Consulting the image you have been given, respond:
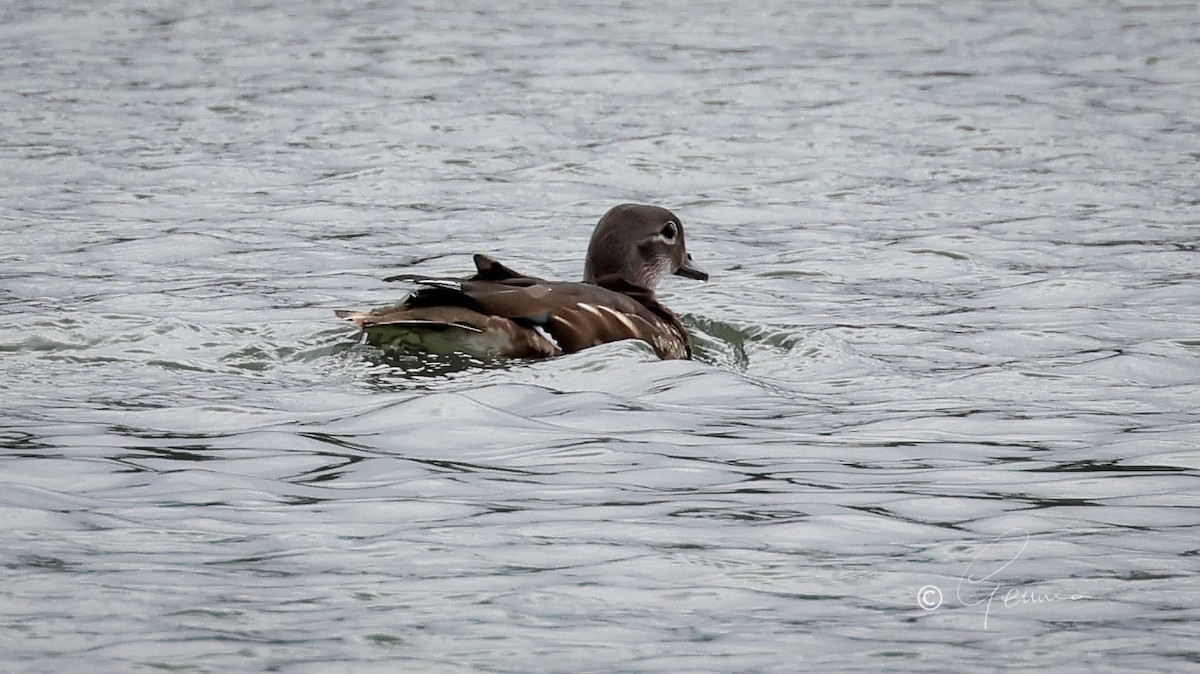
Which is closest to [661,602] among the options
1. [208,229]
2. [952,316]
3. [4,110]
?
[952,316]

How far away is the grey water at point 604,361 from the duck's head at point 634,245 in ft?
1.52

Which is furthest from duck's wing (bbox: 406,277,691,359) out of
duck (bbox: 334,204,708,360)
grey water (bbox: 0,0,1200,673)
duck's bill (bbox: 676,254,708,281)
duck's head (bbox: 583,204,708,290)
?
duck's bill (bbox: 676,254,708,281)

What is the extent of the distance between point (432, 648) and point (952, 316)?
6346 mm

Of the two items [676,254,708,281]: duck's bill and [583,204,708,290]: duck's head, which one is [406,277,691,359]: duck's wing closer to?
[583,204,708,290]: duck's head

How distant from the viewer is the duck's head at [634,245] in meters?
10.7

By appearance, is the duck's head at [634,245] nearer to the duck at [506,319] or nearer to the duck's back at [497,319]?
the duck at [506,319]

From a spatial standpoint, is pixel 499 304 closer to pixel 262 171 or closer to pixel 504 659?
pixel 504 659

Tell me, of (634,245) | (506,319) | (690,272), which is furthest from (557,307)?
(690,272)

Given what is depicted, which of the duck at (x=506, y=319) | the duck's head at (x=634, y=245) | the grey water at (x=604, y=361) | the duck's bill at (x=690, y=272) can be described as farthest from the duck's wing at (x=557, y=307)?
the duck's bill at (x=690, y=272)

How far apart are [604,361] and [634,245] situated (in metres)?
1.74

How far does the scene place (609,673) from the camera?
5039mm

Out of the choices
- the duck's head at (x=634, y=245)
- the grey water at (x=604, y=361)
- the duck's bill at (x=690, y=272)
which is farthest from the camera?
the duck's bill at (x=690, y=272)

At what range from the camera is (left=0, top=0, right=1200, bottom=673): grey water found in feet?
18.0

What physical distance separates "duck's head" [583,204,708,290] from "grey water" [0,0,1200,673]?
18.3 inches
